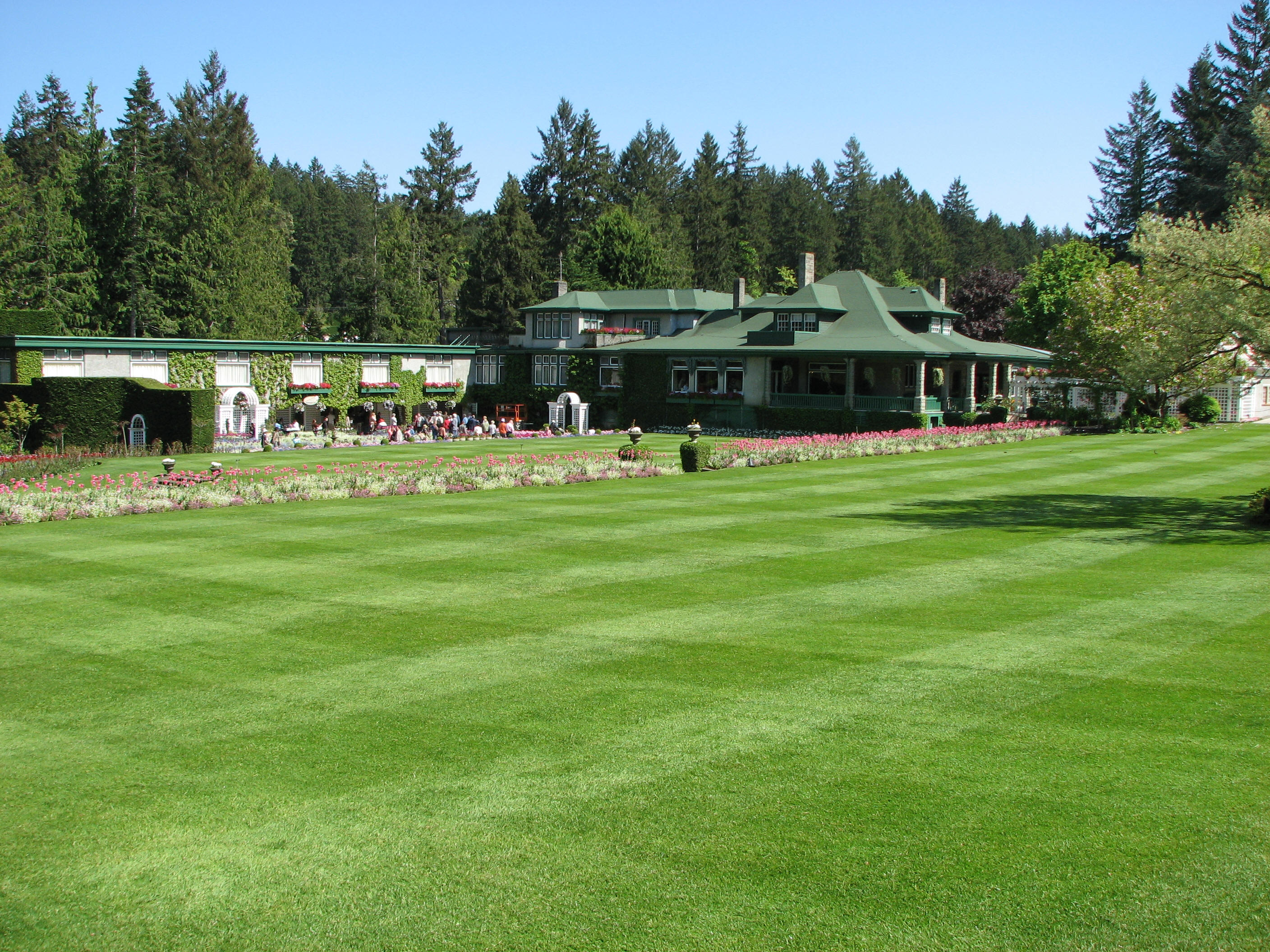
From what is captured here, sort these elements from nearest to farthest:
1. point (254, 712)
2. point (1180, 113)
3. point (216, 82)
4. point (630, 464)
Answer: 1. point (254, 712)
2. point (630, 464)
3. point (216, 82)
4. point (1180, 113)

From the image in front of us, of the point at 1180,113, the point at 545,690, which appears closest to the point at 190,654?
the point at 545,690

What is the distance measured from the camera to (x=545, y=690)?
9.53 m

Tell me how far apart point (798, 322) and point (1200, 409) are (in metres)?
21.6

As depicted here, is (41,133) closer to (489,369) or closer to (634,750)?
(489,369)

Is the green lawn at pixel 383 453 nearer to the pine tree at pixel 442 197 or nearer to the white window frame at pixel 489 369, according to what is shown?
the white window frame at pixel 489 369

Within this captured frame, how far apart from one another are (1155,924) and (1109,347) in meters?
50.2

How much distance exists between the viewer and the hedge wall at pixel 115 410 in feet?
142

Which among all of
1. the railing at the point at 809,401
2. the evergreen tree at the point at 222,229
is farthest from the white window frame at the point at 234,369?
the railing at the point at 809,401

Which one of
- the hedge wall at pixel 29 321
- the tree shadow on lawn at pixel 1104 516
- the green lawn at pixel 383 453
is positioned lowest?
the tree shadow on lawn at pixel 1104 516

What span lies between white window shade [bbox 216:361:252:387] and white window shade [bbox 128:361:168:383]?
105 inches

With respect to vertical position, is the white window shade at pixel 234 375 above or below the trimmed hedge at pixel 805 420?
above

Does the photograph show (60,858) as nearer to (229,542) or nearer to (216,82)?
(229,542)

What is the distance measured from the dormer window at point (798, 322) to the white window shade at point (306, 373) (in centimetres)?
2542

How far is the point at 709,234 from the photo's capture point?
103250 mm
